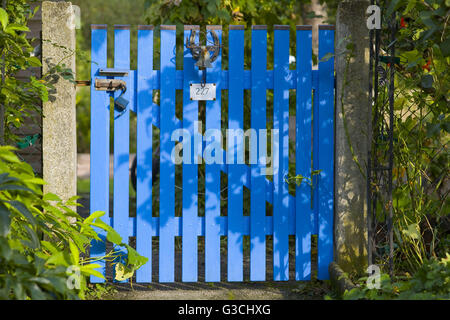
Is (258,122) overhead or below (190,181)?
overhead

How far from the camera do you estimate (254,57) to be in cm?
411

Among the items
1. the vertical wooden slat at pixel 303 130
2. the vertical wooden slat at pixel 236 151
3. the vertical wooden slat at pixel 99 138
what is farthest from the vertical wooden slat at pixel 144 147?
the vertical wooden slat at pixel 303 130

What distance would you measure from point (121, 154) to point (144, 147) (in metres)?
0.16

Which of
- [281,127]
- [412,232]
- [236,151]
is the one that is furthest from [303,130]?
[412,232]

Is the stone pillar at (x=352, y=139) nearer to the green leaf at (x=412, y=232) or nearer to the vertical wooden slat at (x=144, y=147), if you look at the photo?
the green leaf at (x=412, y=232)

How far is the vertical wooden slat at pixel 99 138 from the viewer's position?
4016 mm

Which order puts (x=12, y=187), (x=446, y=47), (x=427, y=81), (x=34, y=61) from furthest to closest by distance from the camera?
(x=34, y=61) → (x=427, y=81) → (x=446, y=47) → (x=12, y=187)

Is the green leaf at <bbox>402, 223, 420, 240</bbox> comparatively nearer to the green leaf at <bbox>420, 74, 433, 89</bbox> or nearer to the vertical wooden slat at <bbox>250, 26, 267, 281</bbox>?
the green leaf at <bbox>420, 74, 433, 89</bbox>

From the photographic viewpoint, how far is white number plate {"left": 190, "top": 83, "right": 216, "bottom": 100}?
408cm

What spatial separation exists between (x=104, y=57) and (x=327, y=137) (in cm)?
160

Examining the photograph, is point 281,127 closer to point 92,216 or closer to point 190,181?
point 190,181

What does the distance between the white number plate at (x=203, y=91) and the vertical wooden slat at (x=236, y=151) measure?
0.38ft

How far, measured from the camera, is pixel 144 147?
13.4 feet
